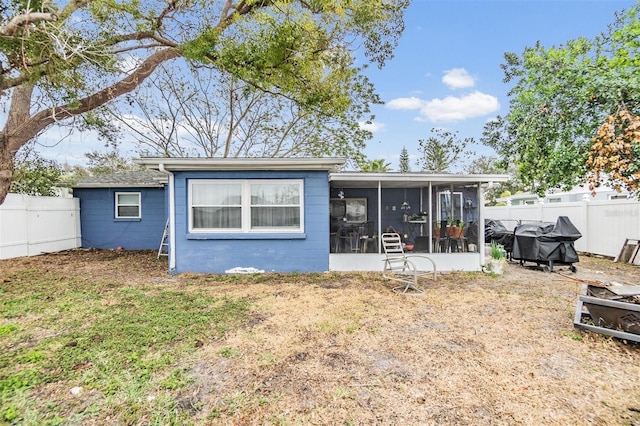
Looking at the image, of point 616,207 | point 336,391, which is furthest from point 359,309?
point 616,207

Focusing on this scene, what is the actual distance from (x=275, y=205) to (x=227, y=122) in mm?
10244

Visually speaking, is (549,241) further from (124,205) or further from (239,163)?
(124,205)

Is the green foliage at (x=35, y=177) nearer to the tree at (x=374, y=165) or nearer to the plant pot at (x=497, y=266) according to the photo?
the tree at (x=374, y=165)

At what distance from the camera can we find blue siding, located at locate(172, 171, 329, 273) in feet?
23.2

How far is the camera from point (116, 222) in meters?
11.3

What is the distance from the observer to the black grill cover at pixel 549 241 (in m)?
7.34

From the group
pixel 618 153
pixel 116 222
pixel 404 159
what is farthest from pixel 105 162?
pixel 618 153

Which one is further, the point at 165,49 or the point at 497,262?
the point at 165,49

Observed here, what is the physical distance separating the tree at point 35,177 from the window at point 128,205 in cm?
206

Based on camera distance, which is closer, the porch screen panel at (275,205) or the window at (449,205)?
the porch screen panel at (275,205)

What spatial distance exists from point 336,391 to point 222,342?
1.58 metres

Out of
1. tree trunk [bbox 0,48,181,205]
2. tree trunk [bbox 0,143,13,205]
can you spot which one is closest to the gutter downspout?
tree trunk [bbox 0,48,181,205]

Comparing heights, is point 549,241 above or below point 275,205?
below

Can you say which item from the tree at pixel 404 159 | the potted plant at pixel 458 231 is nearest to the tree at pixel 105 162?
the potted plant at pixel 458 231
